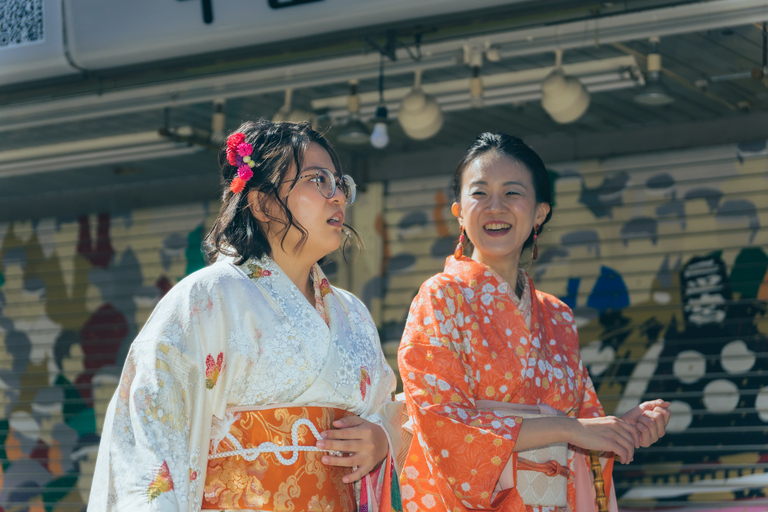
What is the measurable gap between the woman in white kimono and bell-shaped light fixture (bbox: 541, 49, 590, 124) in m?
2.77

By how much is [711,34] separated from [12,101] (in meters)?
3.96

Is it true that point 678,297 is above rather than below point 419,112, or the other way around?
below

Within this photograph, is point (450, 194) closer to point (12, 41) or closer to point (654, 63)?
point (654, 63)

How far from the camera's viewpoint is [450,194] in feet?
22.2

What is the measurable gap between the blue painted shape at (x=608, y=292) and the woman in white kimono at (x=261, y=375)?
3.97 meters

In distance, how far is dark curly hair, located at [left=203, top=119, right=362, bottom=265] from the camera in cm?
232

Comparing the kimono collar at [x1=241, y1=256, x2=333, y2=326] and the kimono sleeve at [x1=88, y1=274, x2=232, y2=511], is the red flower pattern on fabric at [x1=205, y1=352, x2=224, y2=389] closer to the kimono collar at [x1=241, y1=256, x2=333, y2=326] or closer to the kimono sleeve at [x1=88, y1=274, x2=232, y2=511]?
the kimono sleeve at [x1=88, y1=274, x2=232, y2=511]

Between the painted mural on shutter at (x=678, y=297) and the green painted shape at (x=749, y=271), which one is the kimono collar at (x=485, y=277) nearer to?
the painted mural on shutter at (x=678, y=297)

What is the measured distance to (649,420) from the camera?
2465 millimetres

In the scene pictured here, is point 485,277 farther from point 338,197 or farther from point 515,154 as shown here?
point 338,197

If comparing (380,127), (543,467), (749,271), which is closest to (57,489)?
(380,127)

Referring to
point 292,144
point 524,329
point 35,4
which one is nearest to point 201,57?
point 35,4

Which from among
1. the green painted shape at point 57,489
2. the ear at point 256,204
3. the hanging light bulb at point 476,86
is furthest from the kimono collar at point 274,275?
the green painted shape at point 57,489

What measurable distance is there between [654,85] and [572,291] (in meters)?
1.94
